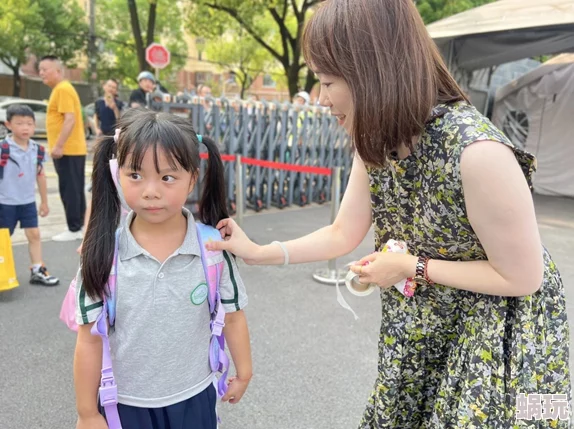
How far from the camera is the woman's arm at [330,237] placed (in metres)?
1.48

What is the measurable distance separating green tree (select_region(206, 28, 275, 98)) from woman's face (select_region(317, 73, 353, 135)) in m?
29.1

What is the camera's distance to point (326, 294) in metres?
4.14

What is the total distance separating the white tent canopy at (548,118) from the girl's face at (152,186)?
10470 mm

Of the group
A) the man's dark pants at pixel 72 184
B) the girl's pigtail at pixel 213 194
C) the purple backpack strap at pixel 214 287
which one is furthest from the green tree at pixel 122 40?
the purple backpack strap at pixel 214 287

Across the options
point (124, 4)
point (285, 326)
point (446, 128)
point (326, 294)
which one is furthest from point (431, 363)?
point (124, 4)

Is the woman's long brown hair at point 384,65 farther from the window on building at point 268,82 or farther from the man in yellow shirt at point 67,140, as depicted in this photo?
the window on building at point 268,82

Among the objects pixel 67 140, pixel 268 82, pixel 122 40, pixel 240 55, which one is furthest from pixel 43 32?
pixel 67 140

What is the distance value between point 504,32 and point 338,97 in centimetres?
798

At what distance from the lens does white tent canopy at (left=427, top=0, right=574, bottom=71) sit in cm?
698

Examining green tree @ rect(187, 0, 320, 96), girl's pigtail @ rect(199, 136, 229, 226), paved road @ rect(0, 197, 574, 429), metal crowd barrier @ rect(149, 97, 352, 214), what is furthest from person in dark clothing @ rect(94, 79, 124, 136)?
green tree @ rect(187, 0, 320, 96)

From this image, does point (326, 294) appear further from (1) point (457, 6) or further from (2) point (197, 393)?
(1) point (457, 6)

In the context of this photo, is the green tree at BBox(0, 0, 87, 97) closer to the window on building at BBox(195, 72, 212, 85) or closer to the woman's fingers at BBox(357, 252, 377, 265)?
the window on building at BBox(195, 72, 212, 85)

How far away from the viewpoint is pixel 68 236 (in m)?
5.39

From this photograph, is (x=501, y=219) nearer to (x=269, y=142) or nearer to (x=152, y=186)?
(x=152, y=186)
